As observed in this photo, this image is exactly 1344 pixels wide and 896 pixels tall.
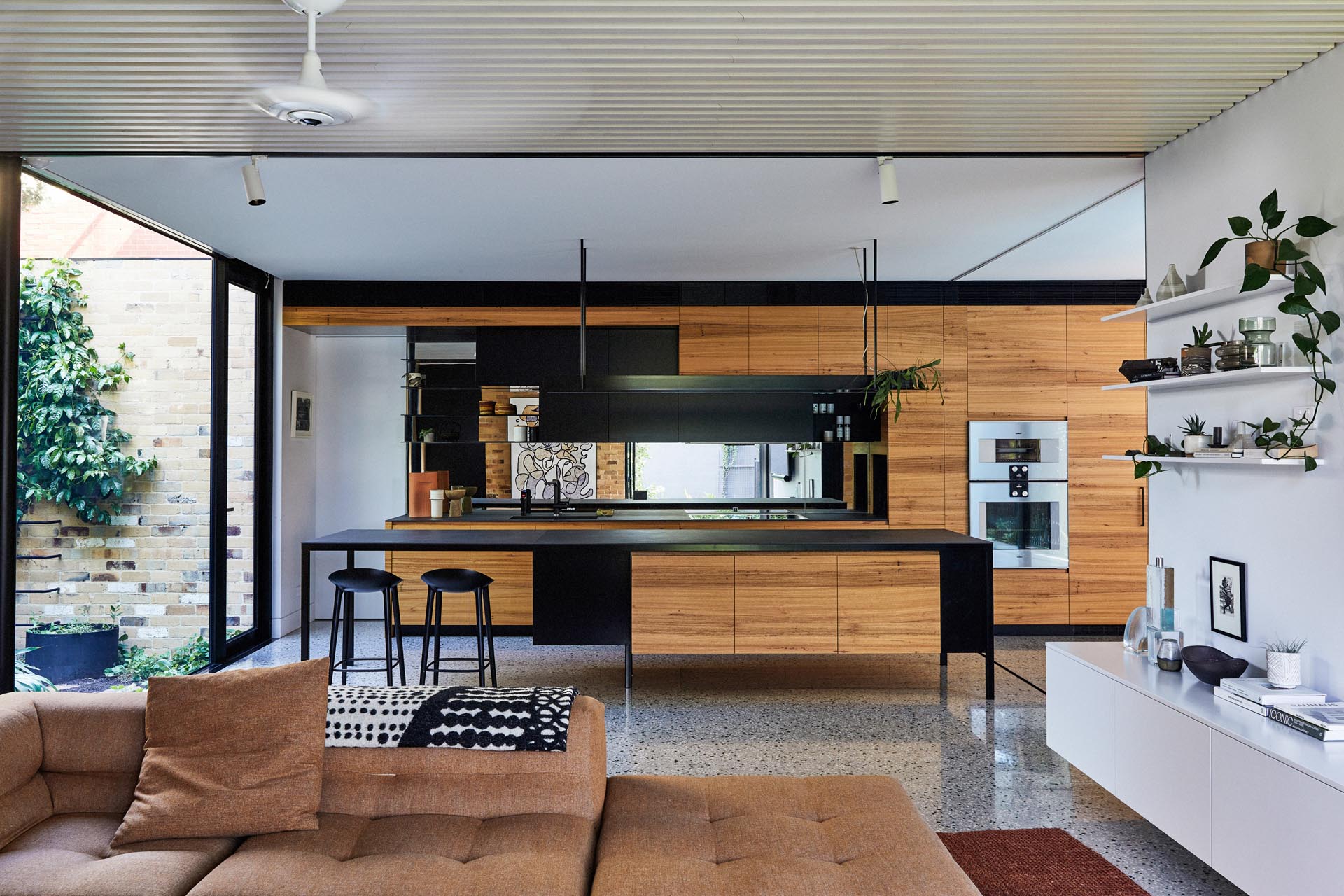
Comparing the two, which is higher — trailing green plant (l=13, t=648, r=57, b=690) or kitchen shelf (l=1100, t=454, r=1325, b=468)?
kitchen shelf (l=1100, t=454, r=1325, b=468)

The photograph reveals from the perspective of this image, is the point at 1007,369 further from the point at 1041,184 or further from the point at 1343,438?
the point at 1343,438

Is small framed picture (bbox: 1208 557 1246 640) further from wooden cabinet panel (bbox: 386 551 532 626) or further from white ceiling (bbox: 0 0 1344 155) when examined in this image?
wooden cabinet panel (bbox: 386 551 532 626)

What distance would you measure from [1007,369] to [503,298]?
3.83m

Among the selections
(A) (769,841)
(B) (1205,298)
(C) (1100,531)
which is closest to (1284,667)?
(B) (1205,298)

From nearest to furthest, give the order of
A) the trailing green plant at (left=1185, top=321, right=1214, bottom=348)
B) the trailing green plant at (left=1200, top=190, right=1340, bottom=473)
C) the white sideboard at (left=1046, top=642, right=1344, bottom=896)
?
1. the white sideboard at (left=1046, top=642, right=1344, bottom=896)
2. the trailing green plant at (left=1200, top=190, right=1340, bottom=473)
3. the trailing green plant at (left=1185, top=321, right=1214, bottom=348)

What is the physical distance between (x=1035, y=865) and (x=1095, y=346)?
4791 millimetres

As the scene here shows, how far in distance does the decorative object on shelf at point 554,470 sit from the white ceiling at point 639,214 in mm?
1634

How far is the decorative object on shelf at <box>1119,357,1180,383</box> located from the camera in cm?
326

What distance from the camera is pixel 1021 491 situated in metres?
6.64

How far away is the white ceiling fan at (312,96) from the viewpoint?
7.48 feet

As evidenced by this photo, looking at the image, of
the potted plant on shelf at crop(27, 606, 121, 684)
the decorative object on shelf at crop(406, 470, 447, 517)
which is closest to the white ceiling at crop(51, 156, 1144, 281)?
the decorative object on shelf at crop(406, 470, 447, 517)

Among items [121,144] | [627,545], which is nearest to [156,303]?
[121,144]

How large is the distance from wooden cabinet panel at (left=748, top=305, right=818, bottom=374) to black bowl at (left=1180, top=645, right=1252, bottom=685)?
404cm

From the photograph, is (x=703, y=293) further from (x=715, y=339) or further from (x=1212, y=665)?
(x=1212, y=665)
